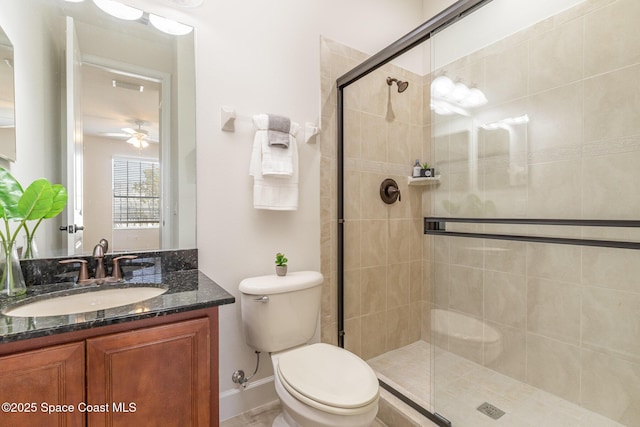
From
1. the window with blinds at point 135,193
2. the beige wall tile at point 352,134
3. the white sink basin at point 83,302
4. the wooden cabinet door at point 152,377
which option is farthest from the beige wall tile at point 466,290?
the window with blinds at point 135,193

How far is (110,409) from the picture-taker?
84 cm

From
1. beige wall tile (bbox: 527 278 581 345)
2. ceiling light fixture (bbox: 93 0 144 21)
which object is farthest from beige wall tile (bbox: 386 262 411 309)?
ceiling light fixture (bbox: 93 0 144 21)

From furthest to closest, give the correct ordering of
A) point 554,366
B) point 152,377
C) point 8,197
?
point 554,366
point 8,197
point 152,377

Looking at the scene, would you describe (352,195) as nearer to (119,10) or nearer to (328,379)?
(328,379)

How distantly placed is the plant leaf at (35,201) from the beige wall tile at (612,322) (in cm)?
231

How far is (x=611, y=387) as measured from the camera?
4.54 ft

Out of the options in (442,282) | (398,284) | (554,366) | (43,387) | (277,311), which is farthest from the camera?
(398,284)

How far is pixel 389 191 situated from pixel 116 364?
1787mm

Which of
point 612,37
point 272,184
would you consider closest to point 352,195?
point 272,184

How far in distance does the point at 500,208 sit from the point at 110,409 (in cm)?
172

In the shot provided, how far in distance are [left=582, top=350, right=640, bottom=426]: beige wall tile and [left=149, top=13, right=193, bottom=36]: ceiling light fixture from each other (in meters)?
2.49

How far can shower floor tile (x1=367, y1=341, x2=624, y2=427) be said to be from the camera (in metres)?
1.42

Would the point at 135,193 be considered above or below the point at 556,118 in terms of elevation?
below

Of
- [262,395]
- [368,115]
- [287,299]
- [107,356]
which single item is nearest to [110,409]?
[107,356]
